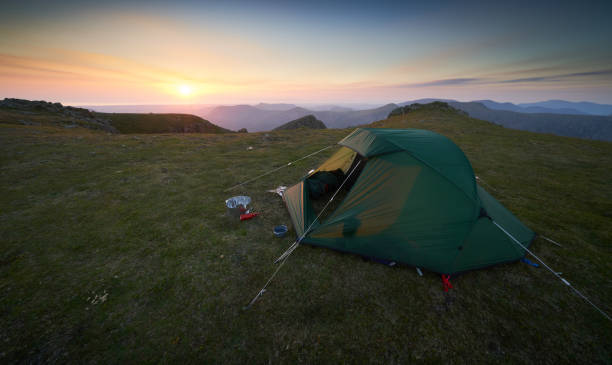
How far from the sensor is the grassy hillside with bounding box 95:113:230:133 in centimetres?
7675

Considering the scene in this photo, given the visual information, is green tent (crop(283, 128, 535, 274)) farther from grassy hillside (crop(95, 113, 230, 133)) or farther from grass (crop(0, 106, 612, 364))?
grassy hillside (crop(95, 113, 230, 133))

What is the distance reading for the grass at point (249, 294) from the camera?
3688 millimetres

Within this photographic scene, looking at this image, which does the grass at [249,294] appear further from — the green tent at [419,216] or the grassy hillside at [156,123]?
the grassy hillside at [156,123]

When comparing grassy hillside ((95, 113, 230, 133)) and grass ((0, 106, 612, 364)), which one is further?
grassy hillside ((95, 113, 230, 133))

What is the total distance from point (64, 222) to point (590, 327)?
1468 cm

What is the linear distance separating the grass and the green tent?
18.8 inches

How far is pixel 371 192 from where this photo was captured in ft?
18.6

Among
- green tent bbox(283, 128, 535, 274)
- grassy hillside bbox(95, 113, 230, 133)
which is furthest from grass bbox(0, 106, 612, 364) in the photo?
grassy hillside bbox(95, 113, 230, 133)

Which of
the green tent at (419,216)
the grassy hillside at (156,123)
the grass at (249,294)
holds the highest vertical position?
the grassy hillside at (156,123)

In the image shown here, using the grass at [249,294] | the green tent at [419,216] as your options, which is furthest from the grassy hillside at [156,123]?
the green tent at [419,216]

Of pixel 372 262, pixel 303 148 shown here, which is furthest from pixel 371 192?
pixel 303 148

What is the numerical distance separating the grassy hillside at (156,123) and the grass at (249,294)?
87.7 m

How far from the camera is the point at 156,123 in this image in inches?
3492

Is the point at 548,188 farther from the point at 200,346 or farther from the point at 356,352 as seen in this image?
the point at 200,346
